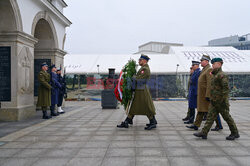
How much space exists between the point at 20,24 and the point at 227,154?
6.62 metres

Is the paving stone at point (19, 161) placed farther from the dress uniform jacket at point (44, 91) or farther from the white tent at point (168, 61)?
the white tent at point (168, 61)

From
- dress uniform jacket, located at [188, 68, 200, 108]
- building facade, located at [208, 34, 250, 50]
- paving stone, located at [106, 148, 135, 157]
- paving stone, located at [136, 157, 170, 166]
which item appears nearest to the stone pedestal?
paving stone, located at [106, 148, 135, 157]

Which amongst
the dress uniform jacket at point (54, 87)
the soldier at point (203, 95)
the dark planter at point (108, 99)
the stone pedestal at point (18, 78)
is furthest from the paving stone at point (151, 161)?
the dark planter at point (108, 99)

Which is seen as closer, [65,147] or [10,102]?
[65,147]

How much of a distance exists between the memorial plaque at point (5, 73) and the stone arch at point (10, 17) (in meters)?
0.66

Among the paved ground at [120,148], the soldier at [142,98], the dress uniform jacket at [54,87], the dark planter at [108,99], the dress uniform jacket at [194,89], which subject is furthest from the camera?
the dark planter at [108,99]

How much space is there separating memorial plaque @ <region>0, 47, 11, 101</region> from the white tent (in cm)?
827

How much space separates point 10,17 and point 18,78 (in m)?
1.86

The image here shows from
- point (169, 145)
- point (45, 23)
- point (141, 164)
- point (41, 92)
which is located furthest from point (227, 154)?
point (45, 23)

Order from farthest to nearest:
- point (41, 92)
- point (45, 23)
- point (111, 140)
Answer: point (45, 23)
point (41, 92)
point (111, 140)

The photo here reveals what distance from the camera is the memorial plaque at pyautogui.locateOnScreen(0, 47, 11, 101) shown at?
661 centimetres

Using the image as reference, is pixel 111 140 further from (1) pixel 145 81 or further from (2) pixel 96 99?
(2) pixel 96 99

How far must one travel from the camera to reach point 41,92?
7.07m

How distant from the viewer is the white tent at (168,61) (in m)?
14.9
